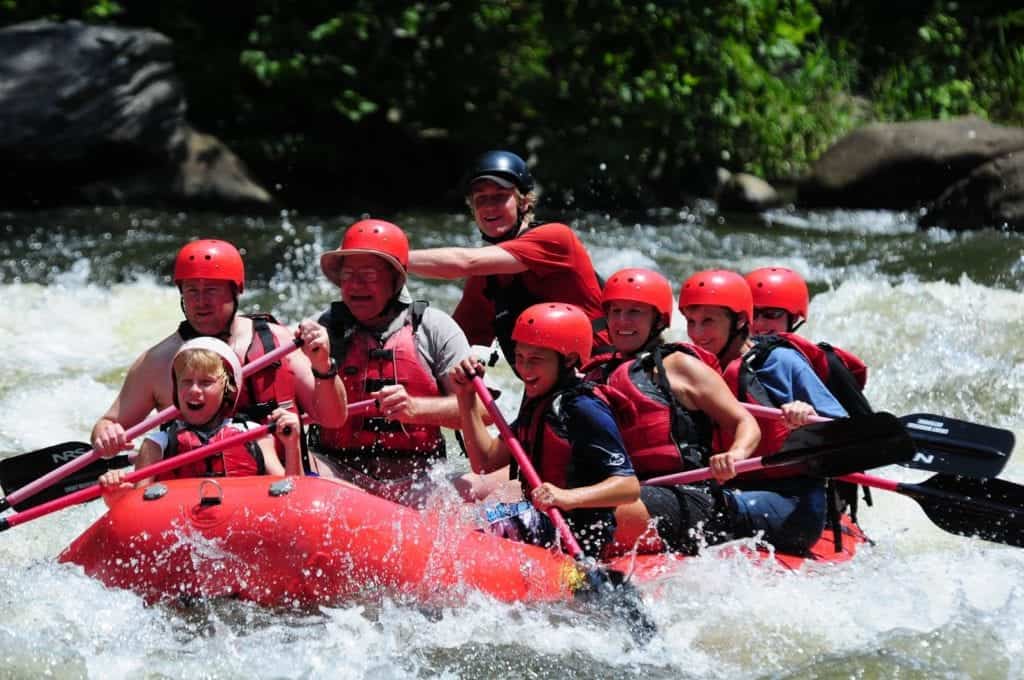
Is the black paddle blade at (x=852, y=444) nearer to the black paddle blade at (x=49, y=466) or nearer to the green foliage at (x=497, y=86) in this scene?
the black paddle blade at (x=49, y=466)

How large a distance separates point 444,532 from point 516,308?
1.37 m

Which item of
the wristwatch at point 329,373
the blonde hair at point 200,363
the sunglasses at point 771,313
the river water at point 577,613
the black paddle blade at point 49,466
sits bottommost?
the river water at point 577,613

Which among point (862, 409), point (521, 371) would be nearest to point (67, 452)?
point (521, 371)

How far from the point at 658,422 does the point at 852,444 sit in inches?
27.0

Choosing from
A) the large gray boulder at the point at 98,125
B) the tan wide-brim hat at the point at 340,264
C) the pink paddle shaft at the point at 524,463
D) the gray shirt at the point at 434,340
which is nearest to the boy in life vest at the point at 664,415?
the pink paddle shaft at the point at 524,463

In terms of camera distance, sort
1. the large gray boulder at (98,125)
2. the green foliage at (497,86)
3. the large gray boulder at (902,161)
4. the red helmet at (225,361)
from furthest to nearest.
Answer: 1. the green foliage at (497,86)
2. the large gray boulder at (902,161)
3. the large gray boulder at (98,125)
4. the red helmet at (225,361)

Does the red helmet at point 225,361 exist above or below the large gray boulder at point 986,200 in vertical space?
above

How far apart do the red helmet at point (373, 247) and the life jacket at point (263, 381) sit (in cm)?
35

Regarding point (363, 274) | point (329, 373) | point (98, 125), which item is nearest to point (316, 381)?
point (329, 373)

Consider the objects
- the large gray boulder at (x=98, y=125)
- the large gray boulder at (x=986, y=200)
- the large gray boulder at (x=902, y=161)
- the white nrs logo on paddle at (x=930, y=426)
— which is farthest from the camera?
the large gray boulder at (x=902, y=161)

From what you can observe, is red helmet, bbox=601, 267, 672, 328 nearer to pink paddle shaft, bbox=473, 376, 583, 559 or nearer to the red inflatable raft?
pink paddle shaft, bbox=473, 376, 583, 559

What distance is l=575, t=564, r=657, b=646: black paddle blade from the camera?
4750 mm

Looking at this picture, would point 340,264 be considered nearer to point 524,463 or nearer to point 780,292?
Answer: point 524,463

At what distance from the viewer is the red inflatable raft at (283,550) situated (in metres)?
4.62
